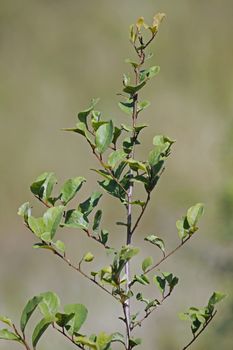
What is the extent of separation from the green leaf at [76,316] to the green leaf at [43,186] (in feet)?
0.19

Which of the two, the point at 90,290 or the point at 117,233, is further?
the point at 117,233

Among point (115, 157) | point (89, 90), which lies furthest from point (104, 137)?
point (89, 90)

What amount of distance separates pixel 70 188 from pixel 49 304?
2.5 inches

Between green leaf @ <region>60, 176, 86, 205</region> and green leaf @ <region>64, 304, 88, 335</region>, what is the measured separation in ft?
0.19

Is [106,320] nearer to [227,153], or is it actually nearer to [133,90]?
[227,153]

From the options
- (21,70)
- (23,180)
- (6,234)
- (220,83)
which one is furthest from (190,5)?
(6,234)

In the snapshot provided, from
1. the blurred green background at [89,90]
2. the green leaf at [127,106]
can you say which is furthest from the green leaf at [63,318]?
the blurred green background at [89,90]

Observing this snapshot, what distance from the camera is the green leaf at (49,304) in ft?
1.30

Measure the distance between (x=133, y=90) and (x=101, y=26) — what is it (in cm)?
201

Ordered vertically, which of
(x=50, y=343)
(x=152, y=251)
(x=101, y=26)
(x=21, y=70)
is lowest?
(x=50, y=343)

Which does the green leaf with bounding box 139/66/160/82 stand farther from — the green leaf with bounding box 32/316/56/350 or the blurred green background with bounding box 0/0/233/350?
the blurred green background with bounding box 0/0/233/350

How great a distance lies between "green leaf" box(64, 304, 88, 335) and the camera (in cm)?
39

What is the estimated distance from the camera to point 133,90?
1.35ft

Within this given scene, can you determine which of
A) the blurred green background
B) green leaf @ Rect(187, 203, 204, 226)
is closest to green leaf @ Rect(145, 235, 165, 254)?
green leaf @ Rect(187, 203, 204, 226)
